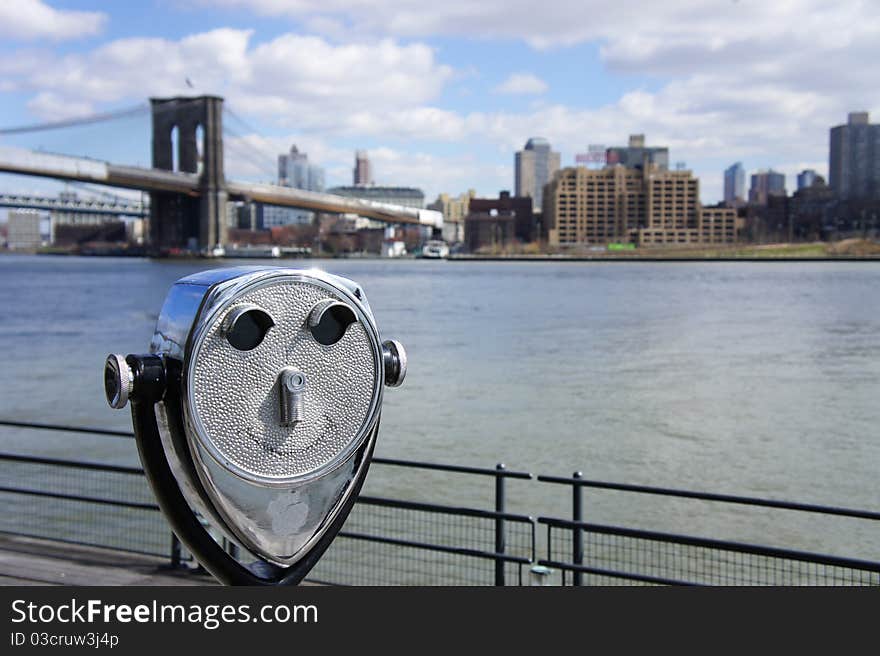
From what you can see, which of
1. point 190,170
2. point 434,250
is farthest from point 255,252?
point 434,250

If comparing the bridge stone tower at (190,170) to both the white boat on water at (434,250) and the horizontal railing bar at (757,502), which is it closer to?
the white boat on water at (434,250)

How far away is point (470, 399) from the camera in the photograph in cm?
2058

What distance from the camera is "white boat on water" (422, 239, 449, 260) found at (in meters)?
128

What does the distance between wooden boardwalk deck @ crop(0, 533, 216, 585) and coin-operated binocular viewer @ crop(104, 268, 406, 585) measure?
3.03m

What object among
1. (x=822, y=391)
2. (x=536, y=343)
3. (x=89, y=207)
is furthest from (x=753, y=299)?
(x=89, y=207)

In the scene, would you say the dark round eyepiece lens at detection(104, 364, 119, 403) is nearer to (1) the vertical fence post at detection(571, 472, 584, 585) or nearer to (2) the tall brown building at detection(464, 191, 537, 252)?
(1) the vertical fence post at detection(571, 472, 584, 585)

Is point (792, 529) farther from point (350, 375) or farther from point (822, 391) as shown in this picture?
point (822, 391)

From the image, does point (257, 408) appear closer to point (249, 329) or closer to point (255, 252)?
point (249, 329)

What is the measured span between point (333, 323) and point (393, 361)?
23 centimetres

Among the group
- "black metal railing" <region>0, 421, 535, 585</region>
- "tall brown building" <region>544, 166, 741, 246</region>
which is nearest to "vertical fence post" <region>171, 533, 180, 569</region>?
"black metal railing" <region>0, 421, 535, 585</region>

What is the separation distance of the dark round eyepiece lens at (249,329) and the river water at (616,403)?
9.29m

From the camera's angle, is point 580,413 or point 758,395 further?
point 758,395

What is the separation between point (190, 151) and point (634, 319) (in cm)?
4346

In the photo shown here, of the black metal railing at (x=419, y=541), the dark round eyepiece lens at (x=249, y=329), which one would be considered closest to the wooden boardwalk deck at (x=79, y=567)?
the black metal railing at (x=419, y=541)
